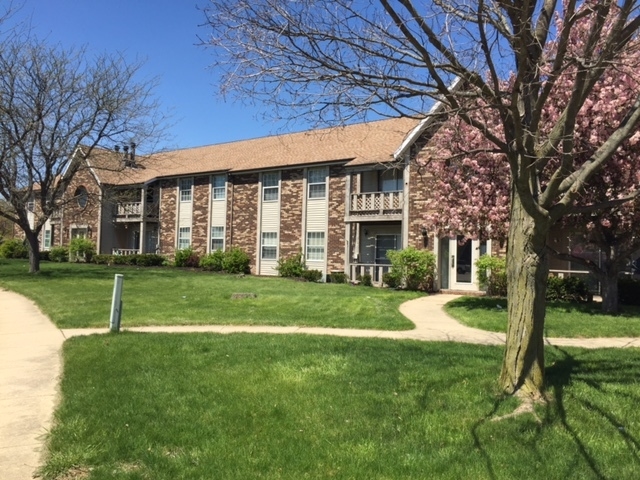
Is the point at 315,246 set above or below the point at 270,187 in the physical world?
below

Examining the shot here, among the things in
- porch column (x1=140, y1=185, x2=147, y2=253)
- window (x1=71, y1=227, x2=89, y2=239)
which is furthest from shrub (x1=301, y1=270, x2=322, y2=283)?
window (x1=71, y1=227, x2=89, y2=239)

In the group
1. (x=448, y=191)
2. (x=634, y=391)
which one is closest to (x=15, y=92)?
(x=448, y=191)

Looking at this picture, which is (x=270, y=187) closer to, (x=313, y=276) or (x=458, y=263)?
(x=313, y=276)

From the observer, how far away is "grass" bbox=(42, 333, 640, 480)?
4.10 metres

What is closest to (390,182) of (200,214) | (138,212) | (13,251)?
(200,214)

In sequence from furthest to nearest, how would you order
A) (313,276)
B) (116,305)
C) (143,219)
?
1. (143,219)
2. (313,276)
3. (116,305)

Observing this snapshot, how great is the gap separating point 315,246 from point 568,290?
40.3 ft

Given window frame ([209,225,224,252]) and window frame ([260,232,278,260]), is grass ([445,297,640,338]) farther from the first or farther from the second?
window frame ([209,225,224,252])

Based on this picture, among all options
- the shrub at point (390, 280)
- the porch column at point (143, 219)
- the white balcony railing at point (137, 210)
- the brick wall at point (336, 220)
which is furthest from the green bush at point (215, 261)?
the shrub at point (390, 280)

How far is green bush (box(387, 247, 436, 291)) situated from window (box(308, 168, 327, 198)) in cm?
652

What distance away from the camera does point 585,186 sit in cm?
1188

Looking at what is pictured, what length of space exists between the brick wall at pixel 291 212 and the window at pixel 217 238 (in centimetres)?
458

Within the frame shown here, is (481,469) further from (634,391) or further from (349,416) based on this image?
(634,391)

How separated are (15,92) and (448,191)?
17498mm
